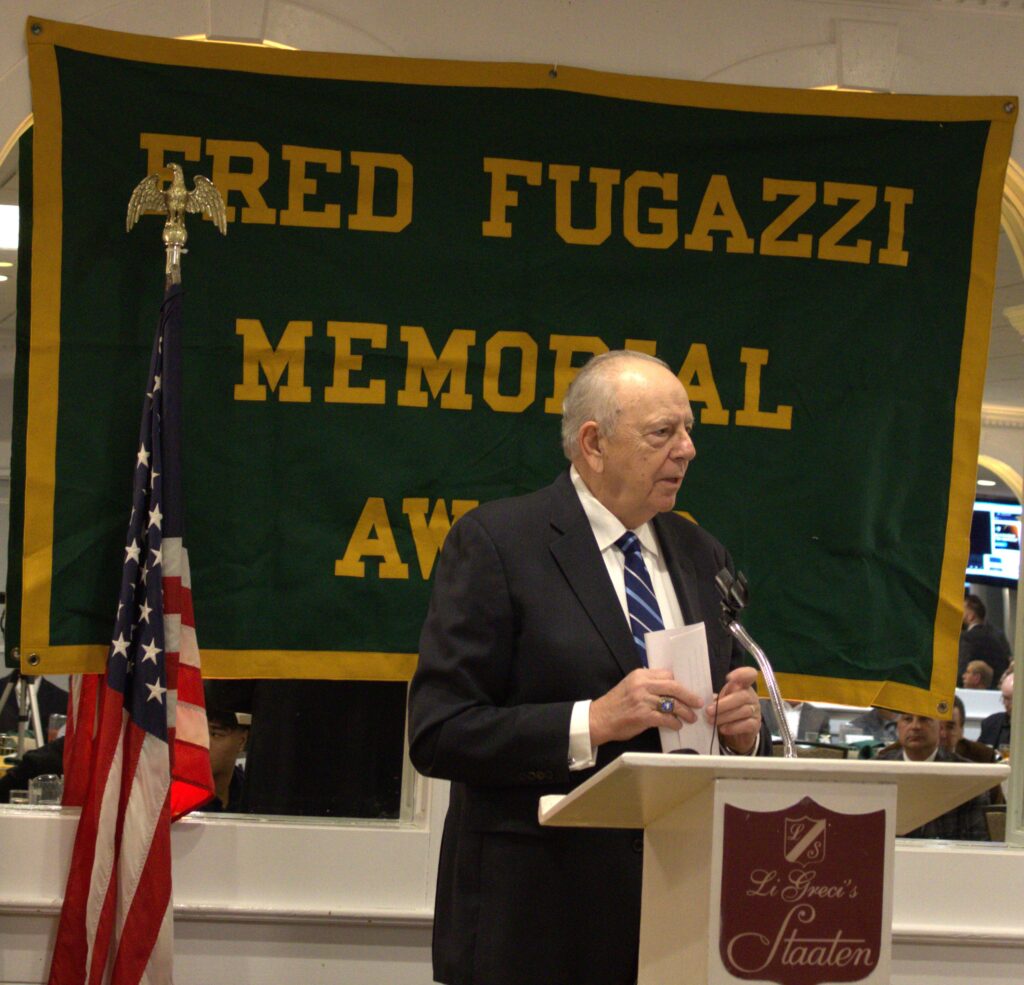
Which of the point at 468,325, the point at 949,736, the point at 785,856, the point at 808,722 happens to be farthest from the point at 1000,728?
the point at 785,856

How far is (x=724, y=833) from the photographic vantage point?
5.08ft

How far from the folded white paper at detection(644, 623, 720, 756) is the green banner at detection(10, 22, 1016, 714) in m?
1.22

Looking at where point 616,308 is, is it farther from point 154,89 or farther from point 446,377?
point 154,89

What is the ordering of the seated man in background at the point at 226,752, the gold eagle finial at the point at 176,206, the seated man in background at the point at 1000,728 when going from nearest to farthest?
the gold eagle finial at the point at 176,206, the seated man in background at the point at 226,752, the seated man in background at the point at 1000,728

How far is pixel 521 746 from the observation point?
1.94 meters

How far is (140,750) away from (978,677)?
6.39 m

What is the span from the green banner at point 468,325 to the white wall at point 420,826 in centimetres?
9

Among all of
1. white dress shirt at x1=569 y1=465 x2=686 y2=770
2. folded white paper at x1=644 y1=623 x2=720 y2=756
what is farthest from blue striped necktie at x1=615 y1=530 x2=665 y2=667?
folded white paper at x1=644 y1=623 x2=720 y2=756

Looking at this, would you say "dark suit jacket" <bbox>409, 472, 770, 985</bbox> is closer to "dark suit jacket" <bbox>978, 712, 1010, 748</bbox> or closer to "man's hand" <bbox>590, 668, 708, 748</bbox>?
"man's hand" <bbox>590, 668, 708, 748</bbox>

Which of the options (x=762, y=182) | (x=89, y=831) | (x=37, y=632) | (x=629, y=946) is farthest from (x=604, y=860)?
(x=762, y=182)

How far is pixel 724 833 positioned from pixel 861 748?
368 centimetres

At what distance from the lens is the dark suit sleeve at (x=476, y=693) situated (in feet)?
6.37

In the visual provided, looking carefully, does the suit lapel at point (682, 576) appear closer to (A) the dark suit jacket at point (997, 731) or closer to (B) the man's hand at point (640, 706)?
(B) the man's hand at point (640, 706)

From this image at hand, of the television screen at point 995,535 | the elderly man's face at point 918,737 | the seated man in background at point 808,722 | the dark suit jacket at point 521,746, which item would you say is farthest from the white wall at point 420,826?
the television screen at point 995,535
